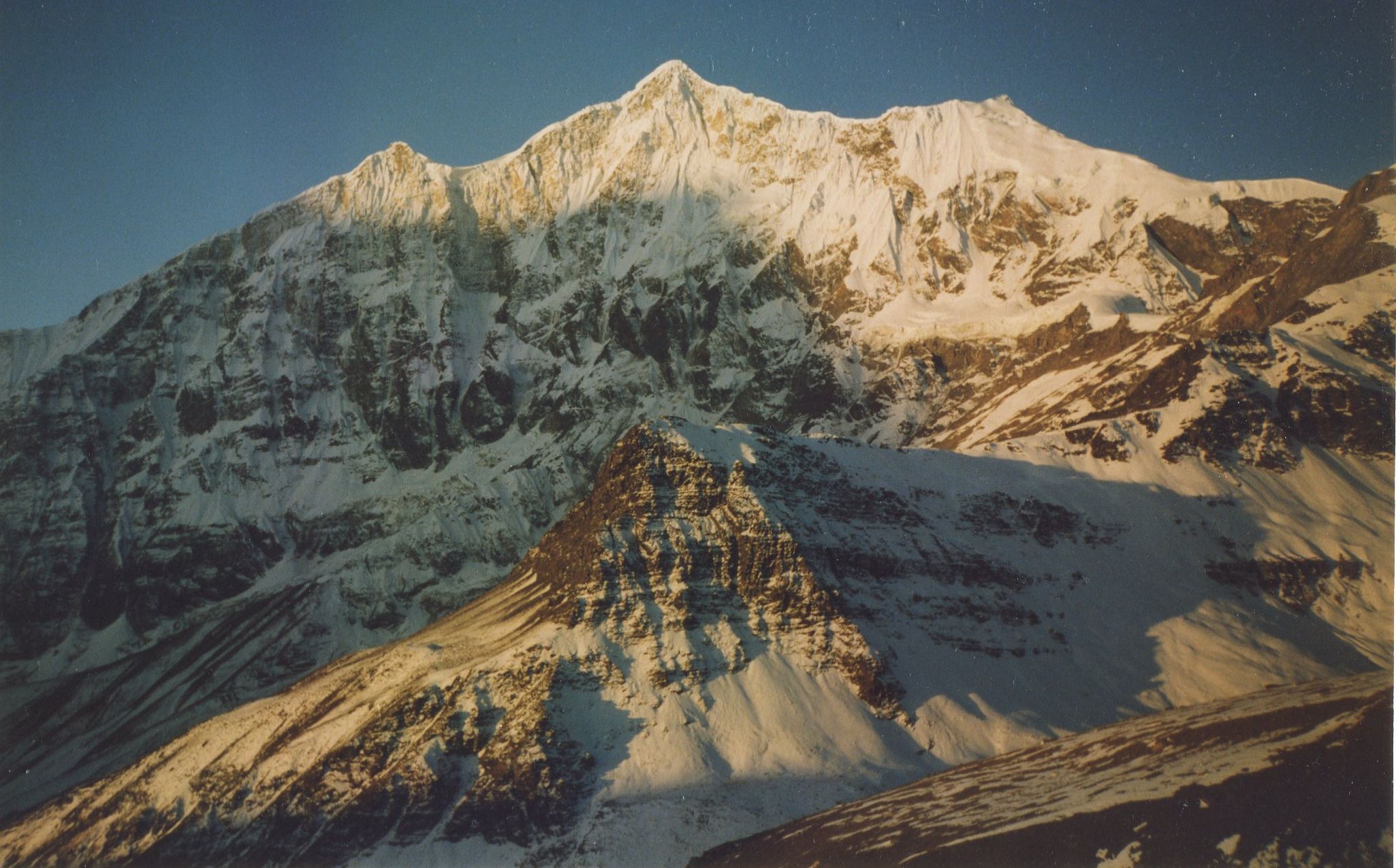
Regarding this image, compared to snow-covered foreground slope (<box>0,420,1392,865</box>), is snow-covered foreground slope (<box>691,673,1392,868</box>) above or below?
below

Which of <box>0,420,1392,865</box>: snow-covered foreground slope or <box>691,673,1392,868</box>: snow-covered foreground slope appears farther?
<box>0,420,1392,865</box>: snow-covered foreground slope

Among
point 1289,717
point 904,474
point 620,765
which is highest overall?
point 904,474

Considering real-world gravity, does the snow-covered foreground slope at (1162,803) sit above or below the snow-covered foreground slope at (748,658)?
below

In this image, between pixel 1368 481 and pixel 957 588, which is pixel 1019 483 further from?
pixel 1368 481

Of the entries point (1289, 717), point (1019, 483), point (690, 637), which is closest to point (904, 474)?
point (1019, 483)

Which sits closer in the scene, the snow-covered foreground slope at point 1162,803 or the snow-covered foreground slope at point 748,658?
the snow-covered foreground slope at point 1162,803
